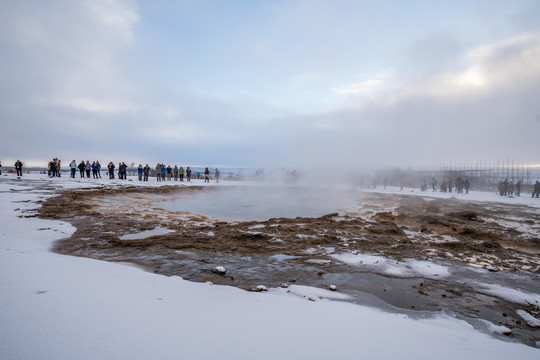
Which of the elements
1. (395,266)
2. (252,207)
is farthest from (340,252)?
(252,207)

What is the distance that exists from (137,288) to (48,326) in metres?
1.10

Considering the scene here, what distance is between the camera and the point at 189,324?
211 cm

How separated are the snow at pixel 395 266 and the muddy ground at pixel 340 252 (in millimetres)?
127

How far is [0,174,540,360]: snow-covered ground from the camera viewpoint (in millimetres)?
1677

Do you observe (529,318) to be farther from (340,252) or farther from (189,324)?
(189,324)

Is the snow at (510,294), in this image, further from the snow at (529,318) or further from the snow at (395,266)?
the snow at (395,266)

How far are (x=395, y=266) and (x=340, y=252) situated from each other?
1074 mm

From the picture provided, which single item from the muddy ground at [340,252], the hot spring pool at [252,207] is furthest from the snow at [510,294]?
the hot spring pool at [252,207]

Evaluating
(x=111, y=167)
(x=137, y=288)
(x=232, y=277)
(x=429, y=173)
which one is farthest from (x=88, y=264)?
(x=429, y=173)

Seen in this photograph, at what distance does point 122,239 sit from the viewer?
18.8 feet

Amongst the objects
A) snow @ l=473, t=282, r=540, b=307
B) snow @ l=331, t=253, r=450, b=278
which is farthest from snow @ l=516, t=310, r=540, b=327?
snow @ l=331, t=253, r=450, b=278

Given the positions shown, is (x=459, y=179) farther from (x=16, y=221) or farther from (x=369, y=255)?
(x=16, y=221)

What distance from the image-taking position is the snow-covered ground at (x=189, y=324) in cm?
168

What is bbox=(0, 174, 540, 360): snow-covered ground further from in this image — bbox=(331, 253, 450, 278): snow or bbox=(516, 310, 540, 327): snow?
bbox=(331, 253, 450, 278): snow
